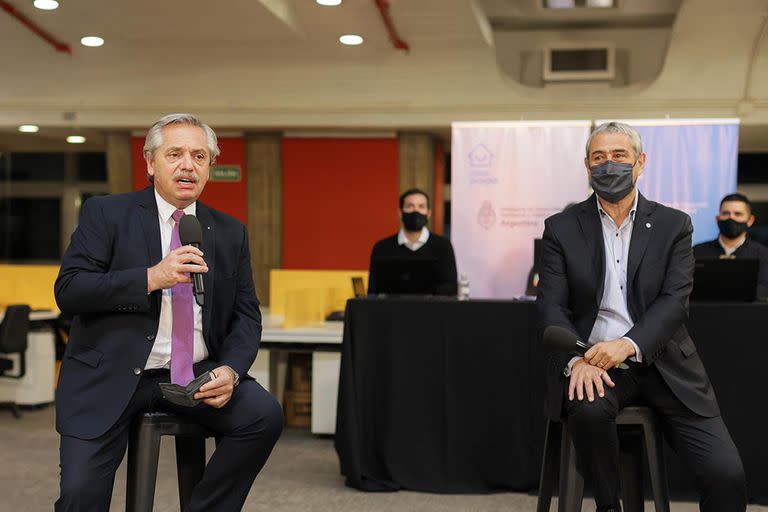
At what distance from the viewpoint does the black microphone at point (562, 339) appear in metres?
2.67

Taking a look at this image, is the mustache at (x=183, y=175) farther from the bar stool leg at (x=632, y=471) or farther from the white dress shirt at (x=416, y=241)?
the white dress shirt at (x=416, y=241)

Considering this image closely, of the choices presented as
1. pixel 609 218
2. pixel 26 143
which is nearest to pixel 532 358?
pixel 609 218

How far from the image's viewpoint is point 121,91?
10453 millimetres

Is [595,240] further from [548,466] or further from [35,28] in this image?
[35,28]

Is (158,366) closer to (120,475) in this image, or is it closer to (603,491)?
(603,491)

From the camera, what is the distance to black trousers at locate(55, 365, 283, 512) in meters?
2.56

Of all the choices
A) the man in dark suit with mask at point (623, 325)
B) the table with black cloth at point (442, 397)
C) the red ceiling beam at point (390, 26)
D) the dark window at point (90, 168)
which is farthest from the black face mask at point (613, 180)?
the dark window at point (90, 168)

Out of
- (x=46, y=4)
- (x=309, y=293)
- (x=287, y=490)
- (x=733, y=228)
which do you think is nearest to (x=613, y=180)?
(x=287, y=490)

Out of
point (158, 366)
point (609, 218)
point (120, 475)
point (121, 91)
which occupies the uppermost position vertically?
point (121, 91)

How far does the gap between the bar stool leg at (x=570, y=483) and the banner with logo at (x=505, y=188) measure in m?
4.19

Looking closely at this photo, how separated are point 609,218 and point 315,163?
8.20 meters

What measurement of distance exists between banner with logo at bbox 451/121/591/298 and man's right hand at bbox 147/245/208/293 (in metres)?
4.74

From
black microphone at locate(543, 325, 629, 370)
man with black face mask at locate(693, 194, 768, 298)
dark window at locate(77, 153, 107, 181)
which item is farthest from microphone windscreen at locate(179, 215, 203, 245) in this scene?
dark window at locate(77, 153, 107, 181)

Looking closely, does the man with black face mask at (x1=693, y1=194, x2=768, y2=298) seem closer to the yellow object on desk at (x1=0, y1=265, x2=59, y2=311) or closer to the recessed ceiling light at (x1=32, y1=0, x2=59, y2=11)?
the yellow object on desk at (x1=0, y1=265, x2=59, y2=311)
